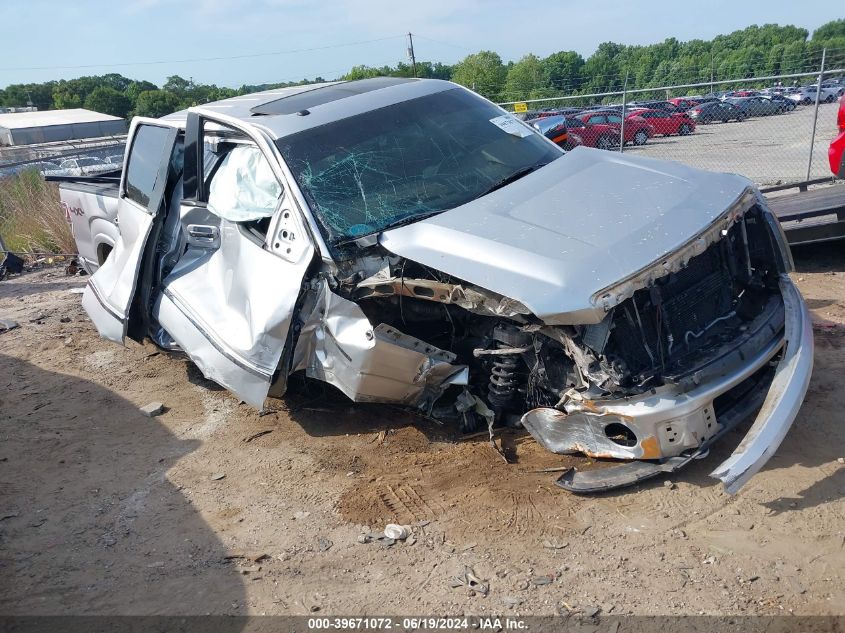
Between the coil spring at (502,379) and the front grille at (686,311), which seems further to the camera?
the coil spring at (502,379)

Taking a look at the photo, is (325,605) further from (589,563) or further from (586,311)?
(586,311)

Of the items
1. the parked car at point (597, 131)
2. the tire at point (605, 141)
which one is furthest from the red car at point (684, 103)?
the tire at point (605, 141)

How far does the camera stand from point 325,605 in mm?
3070

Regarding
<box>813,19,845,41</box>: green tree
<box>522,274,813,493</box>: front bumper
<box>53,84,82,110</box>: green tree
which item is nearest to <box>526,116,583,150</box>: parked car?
<box>522,274,813,493</box>: front bumper

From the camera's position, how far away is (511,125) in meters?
5.04

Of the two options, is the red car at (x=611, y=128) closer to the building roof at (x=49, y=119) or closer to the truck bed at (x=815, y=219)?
the truck bed at (x=815, y=219)

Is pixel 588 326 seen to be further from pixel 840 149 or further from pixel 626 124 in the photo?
pixel 626 124

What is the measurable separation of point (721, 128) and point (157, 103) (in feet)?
147

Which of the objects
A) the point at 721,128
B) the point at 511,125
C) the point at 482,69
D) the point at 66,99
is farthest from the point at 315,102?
the point at 66,99

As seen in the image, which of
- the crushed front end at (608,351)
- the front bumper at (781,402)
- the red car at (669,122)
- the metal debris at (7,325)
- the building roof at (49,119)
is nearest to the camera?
the front bumper at (781,402)

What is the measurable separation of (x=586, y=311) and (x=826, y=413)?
1.90 m

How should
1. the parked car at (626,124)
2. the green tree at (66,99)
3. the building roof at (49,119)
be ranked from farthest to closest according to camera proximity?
1. the green tree at (66,99)
2. the building roof at (49,119)
3. the parked car at (626,124)

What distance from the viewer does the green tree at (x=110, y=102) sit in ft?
225

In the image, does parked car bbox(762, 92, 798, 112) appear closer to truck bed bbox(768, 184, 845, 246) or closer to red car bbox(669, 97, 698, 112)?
red car bbox(669, 97, 698, 112)
